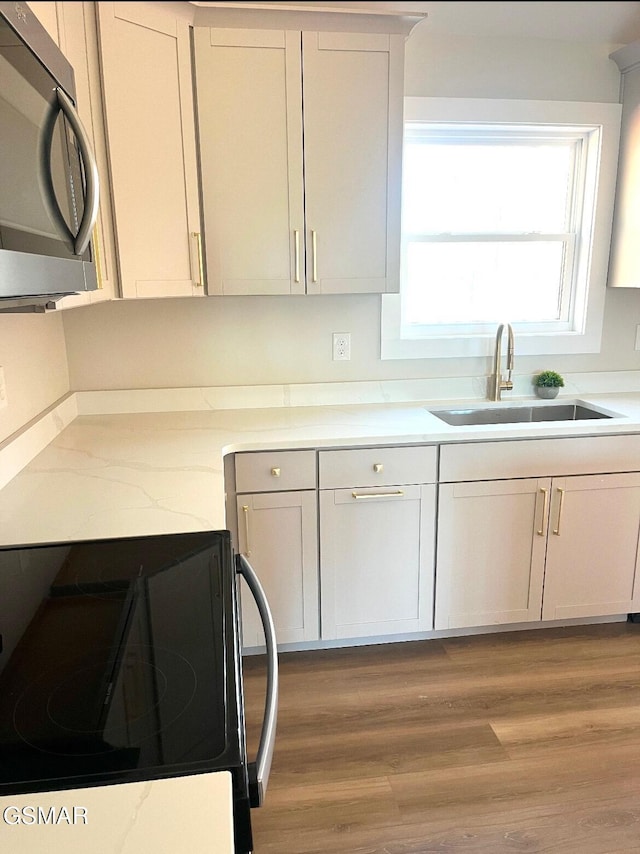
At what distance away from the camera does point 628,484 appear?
2.44 m

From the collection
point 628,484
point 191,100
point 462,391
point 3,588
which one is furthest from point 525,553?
point 191,100

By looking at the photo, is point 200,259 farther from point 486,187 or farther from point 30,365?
point 486,187

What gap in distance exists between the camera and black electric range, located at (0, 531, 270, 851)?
77 centimetres

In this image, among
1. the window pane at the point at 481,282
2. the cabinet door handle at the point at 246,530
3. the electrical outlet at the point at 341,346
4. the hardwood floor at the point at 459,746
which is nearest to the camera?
the hardwood floor at the point at 459,746

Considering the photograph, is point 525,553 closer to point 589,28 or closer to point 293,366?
point 293,366

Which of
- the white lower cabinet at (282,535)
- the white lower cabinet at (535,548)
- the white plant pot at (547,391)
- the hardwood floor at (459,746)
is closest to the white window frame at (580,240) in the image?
the white plant pot at (547,391)

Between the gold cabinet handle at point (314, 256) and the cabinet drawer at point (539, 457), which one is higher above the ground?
the gold cabinet handle at point (314, 256)

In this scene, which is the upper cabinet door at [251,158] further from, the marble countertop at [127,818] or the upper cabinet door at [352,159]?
the marble countertop at [127,818]

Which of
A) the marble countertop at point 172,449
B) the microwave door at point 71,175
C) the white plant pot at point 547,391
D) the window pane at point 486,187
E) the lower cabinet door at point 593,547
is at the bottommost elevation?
the lower cabinet door at point 593,547

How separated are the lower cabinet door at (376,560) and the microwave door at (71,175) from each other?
1307 mm

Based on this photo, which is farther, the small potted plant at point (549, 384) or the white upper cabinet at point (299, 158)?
the small potted plant at point (549, 384)

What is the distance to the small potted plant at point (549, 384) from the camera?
2791mm

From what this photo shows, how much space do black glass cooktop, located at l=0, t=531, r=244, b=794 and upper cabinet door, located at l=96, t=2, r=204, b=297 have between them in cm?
115

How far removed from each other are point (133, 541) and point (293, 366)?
1.46 m
